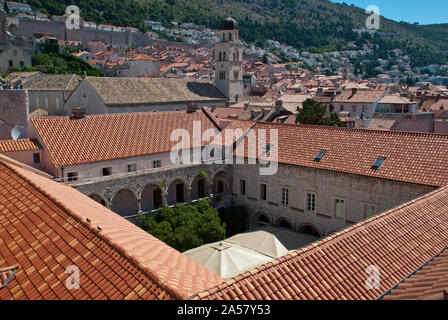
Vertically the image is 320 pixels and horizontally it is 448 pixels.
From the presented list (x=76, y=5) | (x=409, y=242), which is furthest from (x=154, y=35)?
(x=409, y=242)

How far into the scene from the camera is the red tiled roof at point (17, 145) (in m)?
23.5

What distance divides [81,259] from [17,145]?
57.0 ft

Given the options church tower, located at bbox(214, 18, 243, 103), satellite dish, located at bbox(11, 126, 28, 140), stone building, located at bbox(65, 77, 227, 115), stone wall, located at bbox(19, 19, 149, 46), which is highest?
stone wall, located at bbox(19, 19, 149, 46)

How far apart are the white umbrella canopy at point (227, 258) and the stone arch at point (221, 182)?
926cm

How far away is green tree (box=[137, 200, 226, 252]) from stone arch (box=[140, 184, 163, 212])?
2132mm

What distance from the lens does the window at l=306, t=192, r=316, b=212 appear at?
25.2 meters

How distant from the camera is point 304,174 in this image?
25.2m

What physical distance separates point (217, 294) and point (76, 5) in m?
148

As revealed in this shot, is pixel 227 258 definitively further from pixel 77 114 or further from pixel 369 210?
pixel 77 114

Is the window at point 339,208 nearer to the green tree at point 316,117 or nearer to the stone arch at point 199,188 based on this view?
the stone arch at point 199,188

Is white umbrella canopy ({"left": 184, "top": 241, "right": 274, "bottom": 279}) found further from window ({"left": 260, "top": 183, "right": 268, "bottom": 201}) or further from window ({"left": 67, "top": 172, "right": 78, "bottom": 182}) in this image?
window ({"left": 67, "top": 172, "right": 78, "bottom": 182})

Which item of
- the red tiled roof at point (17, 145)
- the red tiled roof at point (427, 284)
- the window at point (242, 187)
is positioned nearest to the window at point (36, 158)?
the red tiled roof at point (17, 145)

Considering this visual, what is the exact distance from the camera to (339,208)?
947 inches

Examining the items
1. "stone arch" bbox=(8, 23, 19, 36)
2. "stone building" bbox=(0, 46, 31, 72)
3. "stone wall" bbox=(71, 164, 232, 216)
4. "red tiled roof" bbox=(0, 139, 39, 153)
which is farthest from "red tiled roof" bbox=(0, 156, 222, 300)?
"stone arch" bbox=(8, 23, 19, 36)
